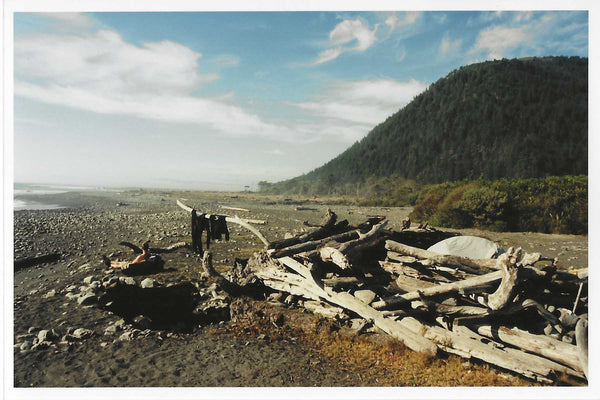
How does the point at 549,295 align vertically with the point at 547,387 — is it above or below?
above

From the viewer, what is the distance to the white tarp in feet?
22.9

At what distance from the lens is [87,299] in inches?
300

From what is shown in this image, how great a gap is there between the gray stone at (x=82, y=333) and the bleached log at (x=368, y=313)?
4080 mm

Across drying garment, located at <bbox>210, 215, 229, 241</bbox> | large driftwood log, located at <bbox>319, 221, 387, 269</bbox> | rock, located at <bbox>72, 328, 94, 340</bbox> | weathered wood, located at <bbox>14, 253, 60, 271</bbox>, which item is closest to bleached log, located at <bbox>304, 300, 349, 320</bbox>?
large driftwood log, located at <bbox>319, 221, 387, 269</bbox>

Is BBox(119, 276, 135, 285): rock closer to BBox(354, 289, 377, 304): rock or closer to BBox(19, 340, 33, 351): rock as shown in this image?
BBox(19, 340, 33, 351): rock

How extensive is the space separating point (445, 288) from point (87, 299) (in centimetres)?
812

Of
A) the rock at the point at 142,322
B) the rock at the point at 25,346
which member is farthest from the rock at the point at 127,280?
the rock at the point at 25,346

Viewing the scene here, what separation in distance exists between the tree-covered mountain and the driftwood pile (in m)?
5.83

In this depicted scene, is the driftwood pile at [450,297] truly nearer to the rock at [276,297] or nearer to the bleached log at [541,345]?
the bleached log at [541,345]

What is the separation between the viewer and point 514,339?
4.54 meters

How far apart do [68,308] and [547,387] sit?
9.48m
